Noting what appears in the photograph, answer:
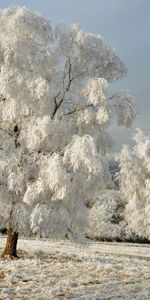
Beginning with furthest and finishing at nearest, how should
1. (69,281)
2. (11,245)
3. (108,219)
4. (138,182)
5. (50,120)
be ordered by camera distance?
1. (108,219)
2. (138,182)
3. (11,245)
4. (50,120)
5. (69,281)

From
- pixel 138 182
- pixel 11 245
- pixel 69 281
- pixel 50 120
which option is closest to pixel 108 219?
pixel 138 182

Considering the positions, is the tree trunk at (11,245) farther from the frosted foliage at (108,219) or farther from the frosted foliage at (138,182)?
the frosted foliage at (108,219)

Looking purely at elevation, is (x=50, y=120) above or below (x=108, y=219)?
below

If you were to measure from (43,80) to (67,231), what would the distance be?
18.5ft

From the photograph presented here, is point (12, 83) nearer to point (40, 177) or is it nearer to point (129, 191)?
point (40, 177)

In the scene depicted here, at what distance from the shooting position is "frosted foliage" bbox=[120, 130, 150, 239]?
96.0ft

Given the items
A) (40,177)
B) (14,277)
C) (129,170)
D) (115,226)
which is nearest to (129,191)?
(129,170)

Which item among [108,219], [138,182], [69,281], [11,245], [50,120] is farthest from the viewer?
[108,219]

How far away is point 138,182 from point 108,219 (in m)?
31.5

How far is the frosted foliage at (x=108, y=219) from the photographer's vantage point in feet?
189

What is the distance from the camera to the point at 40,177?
1950 centimetres

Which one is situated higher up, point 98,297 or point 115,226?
point 115,226

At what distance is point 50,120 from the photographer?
19.9 m

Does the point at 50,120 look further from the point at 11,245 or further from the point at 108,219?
the point at 108,219
